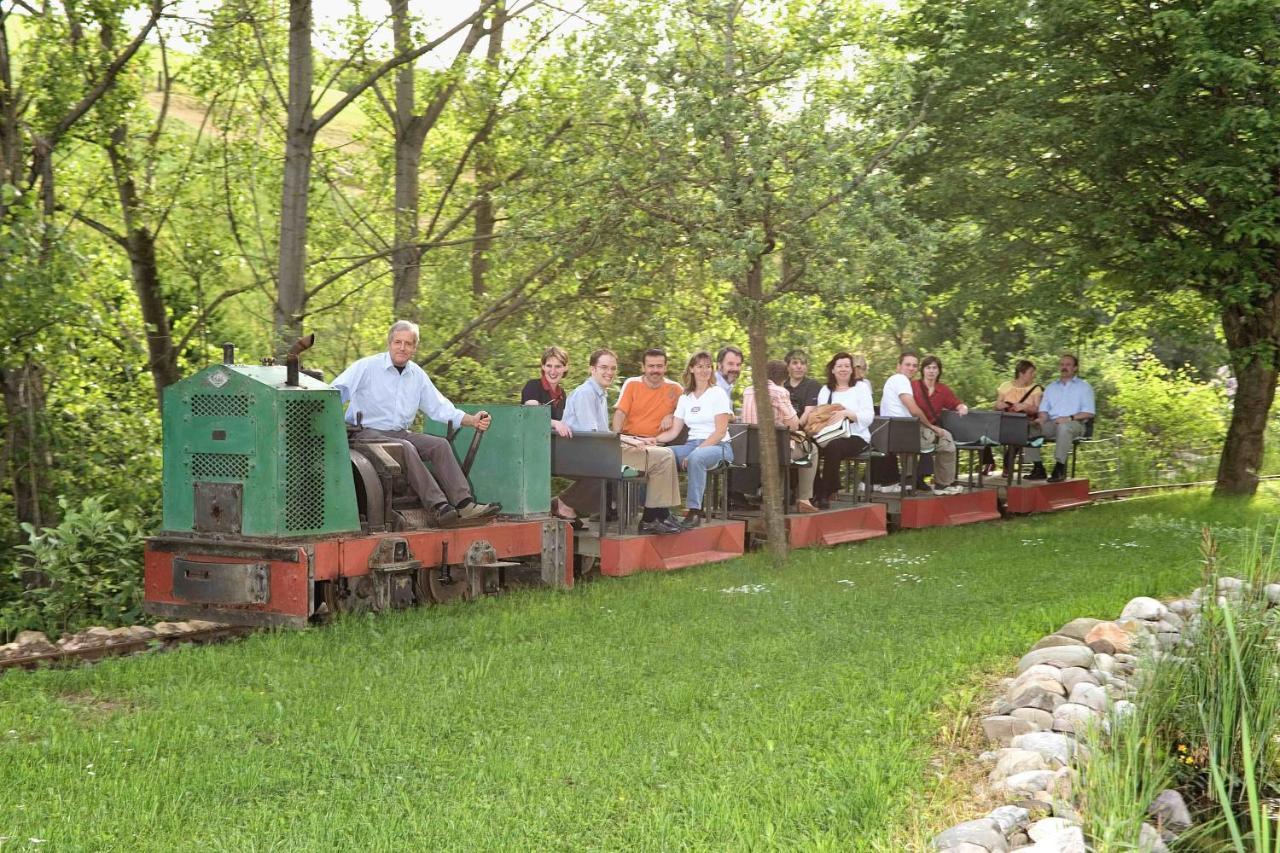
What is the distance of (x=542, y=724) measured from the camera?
629 cm

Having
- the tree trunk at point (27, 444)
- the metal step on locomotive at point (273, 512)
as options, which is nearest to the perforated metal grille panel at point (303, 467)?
the metal step on locomotive at point (273, 512)

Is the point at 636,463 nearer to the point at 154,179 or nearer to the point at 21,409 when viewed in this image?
the point at 21,409

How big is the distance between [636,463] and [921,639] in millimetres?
4079

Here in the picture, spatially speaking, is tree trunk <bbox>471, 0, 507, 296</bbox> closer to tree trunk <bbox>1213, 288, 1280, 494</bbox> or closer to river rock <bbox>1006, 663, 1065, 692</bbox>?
tree trunk <bbox>1213, 288, 1280, 494</bbox>

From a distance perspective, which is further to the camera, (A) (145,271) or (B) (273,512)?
(A) (145,271)

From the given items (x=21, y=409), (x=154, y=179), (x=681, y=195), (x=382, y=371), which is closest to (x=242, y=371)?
(x=382, y=371)

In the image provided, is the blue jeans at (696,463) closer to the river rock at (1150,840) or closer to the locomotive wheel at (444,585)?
the locomotive wheel at (444,585)

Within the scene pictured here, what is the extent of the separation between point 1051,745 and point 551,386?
695cm

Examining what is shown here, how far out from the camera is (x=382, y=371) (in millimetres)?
9781

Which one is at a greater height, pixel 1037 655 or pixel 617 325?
pixel 617 325

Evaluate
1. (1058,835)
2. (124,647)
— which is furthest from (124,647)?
(1058,835)

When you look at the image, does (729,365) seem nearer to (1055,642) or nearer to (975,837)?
(1055,642)

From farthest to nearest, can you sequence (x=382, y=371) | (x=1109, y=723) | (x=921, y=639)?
(x=382, y=371) < (x=921, y=639) < (x=1109, y=723)

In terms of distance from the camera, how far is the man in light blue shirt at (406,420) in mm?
9633
